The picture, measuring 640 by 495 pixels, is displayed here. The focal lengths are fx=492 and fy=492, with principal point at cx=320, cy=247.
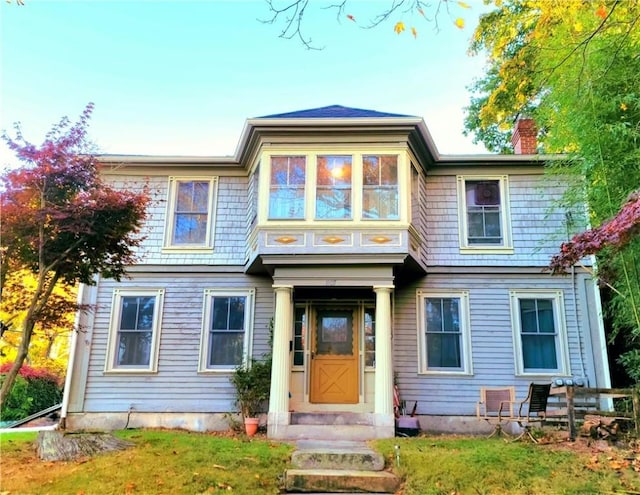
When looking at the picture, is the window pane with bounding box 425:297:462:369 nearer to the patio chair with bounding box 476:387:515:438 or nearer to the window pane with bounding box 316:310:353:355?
the patio chair with bounding box 476:387:515:438

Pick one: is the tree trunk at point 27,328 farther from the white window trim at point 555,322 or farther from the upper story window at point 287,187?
the white window trim at point 555,322

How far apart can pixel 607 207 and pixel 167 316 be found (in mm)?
8393

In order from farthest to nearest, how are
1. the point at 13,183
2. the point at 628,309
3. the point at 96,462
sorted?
1. the point at 628,309
2. the point at 13,183
3. the point at 96,462

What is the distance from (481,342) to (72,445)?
732 centimetres

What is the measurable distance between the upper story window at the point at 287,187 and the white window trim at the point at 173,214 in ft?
6.34

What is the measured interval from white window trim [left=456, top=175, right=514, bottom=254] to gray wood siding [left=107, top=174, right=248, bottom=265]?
180 inches

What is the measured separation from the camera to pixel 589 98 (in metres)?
7.80

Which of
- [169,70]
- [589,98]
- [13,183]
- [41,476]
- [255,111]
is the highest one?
[169,70]

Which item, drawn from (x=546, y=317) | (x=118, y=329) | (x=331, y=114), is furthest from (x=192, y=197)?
(x=546, y=317)

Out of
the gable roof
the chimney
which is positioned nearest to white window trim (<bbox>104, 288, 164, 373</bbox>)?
the gable roof

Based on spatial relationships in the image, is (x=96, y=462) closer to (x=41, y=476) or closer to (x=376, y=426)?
(x=41, y=476)

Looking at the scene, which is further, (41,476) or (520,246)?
(520,246)

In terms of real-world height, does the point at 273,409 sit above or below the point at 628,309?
below

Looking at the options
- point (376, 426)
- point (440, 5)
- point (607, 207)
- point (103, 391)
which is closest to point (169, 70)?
point (103, 391)
